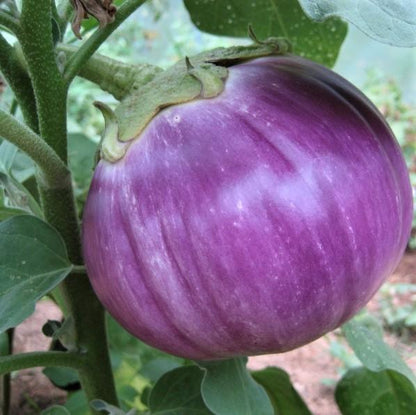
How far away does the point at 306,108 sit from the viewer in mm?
450

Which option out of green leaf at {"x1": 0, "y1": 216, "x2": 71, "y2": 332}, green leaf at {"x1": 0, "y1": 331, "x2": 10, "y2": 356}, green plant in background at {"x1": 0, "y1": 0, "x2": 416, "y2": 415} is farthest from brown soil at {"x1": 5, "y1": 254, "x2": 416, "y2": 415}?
green leaf at {"x1": 0, "y1": 216, "x2": 71, "y2": 332}

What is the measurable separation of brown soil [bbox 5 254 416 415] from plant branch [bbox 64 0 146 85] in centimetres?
57

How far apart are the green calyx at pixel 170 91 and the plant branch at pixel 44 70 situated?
0.04 metres

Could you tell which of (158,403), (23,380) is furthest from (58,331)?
(23,380)

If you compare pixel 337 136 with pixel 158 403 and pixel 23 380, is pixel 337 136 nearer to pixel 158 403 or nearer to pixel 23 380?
pixel 158 403

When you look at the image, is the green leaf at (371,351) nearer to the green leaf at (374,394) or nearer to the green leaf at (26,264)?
the green leaf at (374,394)

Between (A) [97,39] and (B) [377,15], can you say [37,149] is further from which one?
(B) [377,15]

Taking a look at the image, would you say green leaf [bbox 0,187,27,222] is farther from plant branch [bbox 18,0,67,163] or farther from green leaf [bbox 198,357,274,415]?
green leaf [bbox 198,357,274,415]

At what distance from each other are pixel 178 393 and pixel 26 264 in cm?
21

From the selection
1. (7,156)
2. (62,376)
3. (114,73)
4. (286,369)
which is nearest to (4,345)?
(62,376)

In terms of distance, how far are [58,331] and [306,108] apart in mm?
278

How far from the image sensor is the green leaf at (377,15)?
0.41 meters

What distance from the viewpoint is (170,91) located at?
0.48 m

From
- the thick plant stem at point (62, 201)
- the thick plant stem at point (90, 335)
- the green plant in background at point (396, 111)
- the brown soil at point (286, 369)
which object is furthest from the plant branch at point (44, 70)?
the green plant in background at point (396, 111)
